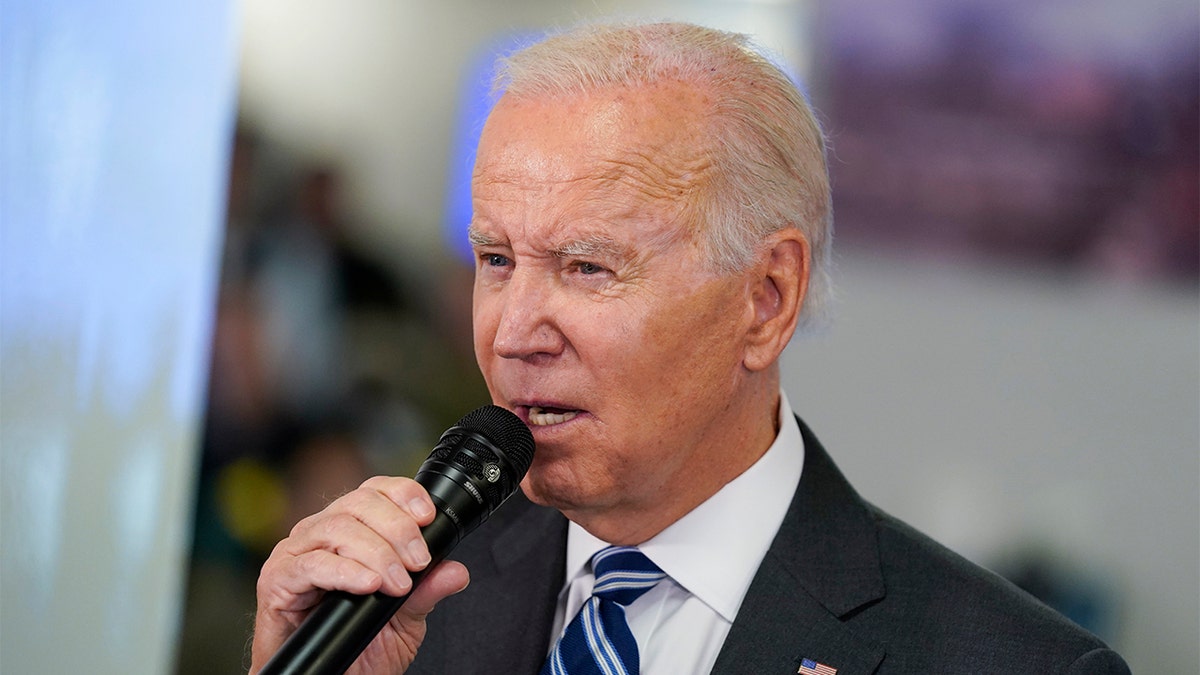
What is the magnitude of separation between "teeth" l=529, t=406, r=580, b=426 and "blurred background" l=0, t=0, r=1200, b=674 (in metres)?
1.96

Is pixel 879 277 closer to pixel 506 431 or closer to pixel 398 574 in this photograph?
pixel 506 431

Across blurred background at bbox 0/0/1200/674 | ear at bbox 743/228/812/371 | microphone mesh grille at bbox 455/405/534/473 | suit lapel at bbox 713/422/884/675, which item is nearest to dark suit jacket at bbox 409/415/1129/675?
suit lapel at bbox 713/422/884/675

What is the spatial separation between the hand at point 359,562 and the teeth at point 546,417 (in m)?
0.26

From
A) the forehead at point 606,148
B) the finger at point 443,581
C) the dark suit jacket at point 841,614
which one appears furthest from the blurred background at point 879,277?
the finger at point 443,581

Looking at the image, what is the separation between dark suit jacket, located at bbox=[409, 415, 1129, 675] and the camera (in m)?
1.71

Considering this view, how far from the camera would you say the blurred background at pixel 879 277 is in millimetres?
3549

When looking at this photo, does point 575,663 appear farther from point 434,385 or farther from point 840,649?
point 434,385

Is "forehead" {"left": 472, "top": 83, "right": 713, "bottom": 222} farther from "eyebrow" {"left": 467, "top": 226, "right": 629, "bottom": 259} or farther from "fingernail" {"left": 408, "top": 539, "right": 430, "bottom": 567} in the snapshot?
"fingernail" {"left": 408, "top": 539, "right": 430, "bottom": 567}

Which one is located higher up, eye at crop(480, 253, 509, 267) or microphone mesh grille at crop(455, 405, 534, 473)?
eye at crop(480, 253, 509, 267)

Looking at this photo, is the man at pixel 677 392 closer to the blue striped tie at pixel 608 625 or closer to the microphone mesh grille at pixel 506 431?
the blue striped tie at pixel 608 625

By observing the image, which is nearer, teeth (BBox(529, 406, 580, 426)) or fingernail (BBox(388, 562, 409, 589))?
fingernail (BBox(388, 562, 409, 589))

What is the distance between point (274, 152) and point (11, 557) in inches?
57.9

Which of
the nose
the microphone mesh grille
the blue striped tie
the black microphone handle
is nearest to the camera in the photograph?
the black microphone handle

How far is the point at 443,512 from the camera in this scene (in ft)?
4.77
